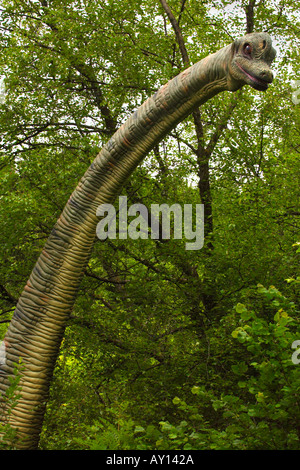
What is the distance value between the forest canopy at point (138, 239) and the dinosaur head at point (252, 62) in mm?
1480

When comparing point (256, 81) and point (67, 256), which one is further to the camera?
point (67, 256)

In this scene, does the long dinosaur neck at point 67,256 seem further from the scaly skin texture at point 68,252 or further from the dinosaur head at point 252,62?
the dinosaur head at point 252,62

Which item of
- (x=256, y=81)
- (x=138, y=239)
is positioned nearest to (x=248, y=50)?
(x=256, y=81)

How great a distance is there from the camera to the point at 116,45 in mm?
7883

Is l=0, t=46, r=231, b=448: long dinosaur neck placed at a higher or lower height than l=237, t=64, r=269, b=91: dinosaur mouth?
lower

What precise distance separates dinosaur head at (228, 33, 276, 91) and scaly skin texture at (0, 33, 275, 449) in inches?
10.9

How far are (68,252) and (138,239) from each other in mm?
3226

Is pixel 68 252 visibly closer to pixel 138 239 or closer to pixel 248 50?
pixel 248 50

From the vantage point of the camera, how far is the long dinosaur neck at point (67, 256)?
338cm

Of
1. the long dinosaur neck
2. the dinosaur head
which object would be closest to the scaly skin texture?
the long dinosaur neck

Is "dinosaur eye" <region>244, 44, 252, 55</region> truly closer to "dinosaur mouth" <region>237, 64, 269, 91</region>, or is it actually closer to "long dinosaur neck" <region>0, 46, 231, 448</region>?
"dinosaur mouth" <region>237, 64, 269, 91</region>

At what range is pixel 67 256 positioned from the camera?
3482 mm

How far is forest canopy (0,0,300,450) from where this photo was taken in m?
5.14

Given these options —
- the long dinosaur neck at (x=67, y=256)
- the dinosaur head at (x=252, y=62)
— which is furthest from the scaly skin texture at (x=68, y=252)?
the dinosaur head at (x=252, y=62)
